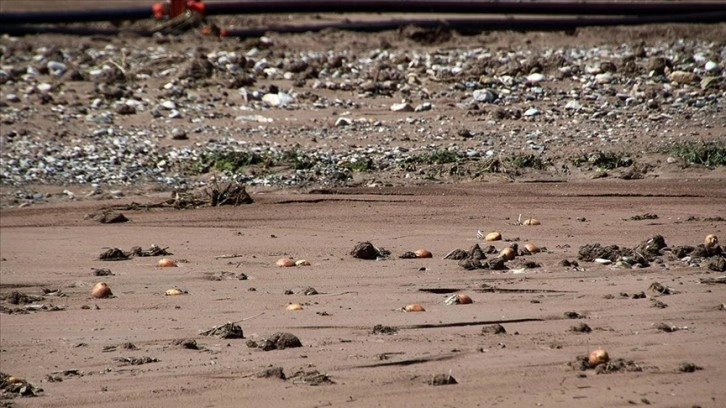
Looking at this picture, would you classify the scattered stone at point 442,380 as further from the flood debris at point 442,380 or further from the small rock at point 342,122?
the small rock at point 342,122

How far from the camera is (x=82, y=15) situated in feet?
46.1

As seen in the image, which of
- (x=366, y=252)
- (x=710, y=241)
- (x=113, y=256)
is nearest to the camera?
(x=710, y=241)

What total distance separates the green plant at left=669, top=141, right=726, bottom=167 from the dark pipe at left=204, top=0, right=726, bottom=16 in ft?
18.2

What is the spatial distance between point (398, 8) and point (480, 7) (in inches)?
39.8

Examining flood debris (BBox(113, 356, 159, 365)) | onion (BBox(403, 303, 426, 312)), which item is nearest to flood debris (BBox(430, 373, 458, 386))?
onion (BBox(403, 303, 426, 312))

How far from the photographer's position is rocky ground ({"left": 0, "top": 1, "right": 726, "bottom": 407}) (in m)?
4.43

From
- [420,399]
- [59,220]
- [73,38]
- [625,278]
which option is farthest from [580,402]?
[73,38]

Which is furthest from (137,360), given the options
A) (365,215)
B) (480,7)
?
(480,7)

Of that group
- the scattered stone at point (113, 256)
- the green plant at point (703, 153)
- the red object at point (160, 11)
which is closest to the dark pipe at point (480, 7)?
→ the red object at point (160, 11)

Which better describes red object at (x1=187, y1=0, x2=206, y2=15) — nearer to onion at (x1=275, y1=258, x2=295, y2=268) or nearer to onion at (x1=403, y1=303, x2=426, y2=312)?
onion at (x1=275, y1=258, x2=295, y2=268)

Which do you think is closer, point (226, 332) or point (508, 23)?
point (226, 332)

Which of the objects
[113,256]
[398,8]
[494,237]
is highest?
[398,8]

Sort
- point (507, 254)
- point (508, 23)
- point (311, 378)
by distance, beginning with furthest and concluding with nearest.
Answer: point (508, 23) < point (507, 254) < point (311, 378)

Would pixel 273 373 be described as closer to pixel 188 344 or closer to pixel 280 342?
pixel 280 342
